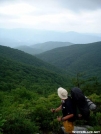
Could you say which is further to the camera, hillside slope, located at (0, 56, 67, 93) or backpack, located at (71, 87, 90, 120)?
hillside slope, located at (0, 56, 67, 93)

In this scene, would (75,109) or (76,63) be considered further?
(76,63)

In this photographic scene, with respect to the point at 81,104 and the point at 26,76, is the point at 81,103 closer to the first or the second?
the point at 81,104

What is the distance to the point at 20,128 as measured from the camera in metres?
7.05

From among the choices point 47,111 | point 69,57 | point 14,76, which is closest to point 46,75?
point 14,76

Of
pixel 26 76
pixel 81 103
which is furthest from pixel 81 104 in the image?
pixel 26 76

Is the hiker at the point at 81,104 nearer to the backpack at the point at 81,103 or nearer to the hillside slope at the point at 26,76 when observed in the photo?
the backpack at the point at 81,103

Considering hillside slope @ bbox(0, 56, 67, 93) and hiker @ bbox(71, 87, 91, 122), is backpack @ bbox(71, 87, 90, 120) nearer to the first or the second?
hiker @ bbox(71, 87, 91, 122)

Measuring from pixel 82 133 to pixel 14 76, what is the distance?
64587 millimetres

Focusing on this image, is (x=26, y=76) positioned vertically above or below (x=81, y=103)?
below

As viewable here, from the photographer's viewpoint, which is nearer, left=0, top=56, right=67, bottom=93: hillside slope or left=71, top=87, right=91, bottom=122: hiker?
left=71, top=87, right=91, bottom=122: hiker

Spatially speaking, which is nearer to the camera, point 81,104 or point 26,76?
point 81,104

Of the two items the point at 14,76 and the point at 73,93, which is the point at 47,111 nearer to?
the point at 73,93

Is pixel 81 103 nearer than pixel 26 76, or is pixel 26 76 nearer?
pixel 81 103

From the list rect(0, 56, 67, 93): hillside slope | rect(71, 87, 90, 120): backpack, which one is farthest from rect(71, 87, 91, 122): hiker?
rect(0, 56, 67, 93): hillside slope
